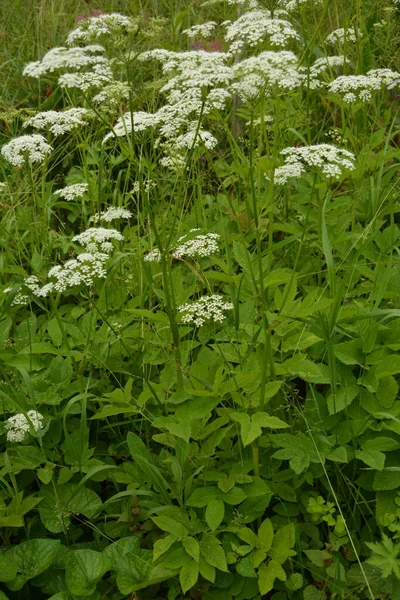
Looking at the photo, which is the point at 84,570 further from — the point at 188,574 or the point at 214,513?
the point at 214,513

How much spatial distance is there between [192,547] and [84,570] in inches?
15.0

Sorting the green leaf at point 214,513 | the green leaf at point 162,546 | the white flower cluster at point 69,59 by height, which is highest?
the white flower cluster at point 69,59

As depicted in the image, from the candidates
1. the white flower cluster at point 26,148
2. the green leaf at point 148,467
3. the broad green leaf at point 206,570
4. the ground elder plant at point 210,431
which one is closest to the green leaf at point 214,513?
the ground elder plant at point 210,431

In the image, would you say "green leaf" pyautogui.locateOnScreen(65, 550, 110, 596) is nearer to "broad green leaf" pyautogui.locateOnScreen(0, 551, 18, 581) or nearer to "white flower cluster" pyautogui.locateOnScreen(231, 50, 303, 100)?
"broad green leaf" pyautogui.locateOnScreen(0, 551, 18, 581)

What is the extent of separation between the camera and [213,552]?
2.10 meters

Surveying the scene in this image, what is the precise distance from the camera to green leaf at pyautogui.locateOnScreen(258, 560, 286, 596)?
6.81 feet

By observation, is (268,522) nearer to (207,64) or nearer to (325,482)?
(325,482)

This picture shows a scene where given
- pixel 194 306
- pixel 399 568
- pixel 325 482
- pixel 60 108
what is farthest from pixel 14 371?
pixel 60 108

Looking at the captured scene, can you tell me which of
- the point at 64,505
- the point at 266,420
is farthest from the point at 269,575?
the point at 64,505

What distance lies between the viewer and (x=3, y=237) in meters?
3.78

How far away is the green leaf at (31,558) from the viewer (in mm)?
2199

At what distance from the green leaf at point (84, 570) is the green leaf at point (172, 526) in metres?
0.23

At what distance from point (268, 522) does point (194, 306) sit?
0.75 m

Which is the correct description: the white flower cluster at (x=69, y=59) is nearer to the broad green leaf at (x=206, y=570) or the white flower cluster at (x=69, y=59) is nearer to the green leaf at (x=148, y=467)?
the green leaf at (x=148, y=467)
